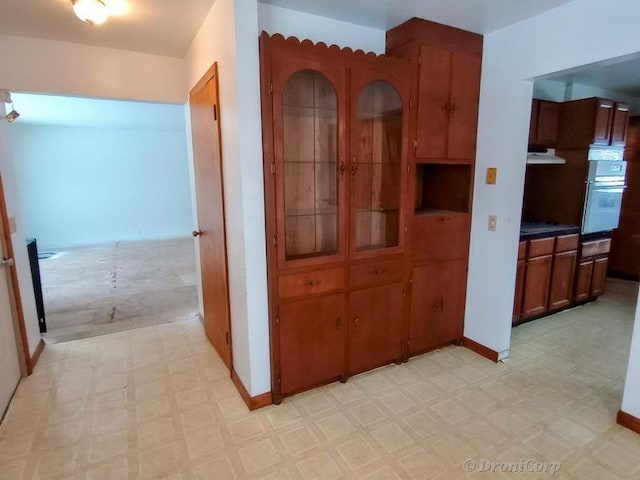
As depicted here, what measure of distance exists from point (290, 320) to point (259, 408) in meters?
0.59

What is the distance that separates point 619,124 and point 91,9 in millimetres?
4728

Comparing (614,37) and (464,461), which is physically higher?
(614,37)

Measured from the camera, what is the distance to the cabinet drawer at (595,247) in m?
3.60

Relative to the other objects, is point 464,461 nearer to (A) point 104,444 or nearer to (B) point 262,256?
(B) point 262,256

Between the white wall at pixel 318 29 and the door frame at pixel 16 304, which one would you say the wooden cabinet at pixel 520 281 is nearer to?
the white wall at pixel 318 29

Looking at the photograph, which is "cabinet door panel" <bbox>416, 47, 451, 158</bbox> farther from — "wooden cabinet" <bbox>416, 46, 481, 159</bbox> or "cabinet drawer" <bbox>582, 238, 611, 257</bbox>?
"cabinet drawer" <bbox>582, 238, 611, 257</bbox>

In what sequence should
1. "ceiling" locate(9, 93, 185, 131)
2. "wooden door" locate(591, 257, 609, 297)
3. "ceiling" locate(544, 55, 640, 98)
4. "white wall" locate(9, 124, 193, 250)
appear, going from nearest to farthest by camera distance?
"ceiling" locate(544, 55, 640, 98) < "wooden door" locate(591, 257, 609, 297) < "ceiling" locate(9, 93, 185, 131) < "white wall" locate(9, 124, 193, 250)

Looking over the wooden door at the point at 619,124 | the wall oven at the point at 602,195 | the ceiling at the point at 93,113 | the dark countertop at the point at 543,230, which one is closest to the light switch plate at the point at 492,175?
the dark countertop at the point at 543,230

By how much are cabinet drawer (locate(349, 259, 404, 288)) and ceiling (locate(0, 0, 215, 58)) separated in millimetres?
1863

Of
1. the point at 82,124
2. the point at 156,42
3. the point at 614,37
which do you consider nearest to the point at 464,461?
the point at 614,37

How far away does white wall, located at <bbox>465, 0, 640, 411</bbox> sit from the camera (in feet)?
6.25

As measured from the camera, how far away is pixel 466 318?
9.41 feet

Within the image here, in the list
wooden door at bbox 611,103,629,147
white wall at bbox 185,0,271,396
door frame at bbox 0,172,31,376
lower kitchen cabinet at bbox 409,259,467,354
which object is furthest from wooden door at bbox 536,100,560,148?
door frame at bbox 0,172,31,376

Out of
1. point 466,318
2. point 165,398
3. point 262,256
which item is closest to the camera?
point 262,256
